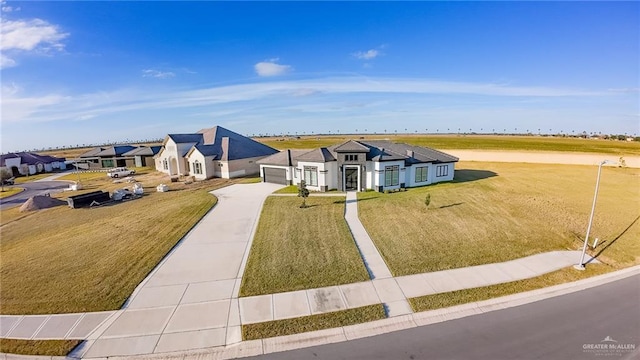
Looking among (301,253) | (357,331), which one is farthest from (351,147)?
(357,331)

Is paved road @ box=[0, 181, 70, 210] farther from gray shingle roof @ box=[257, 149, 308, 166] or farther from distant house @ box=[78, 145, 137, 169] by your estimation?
gray shingle roof @ box=[257, 149, 308, 166]

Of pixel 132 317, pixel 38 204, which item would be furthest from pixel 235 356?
pixel 38 204

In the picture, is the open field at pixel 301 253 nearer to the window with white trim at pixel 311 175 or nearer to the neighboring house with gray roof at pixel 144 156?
the window with white trim at pixel 311 175

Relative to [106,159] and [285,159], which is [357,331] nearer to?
[285,159]

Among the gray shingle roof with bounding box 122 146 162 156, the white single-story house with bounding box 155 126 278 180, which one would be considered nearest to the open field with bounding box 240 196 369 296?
the white single-story house with bounding box 155 126 278 180

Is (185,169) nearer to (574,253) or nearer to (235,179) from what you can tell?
(235,179)
